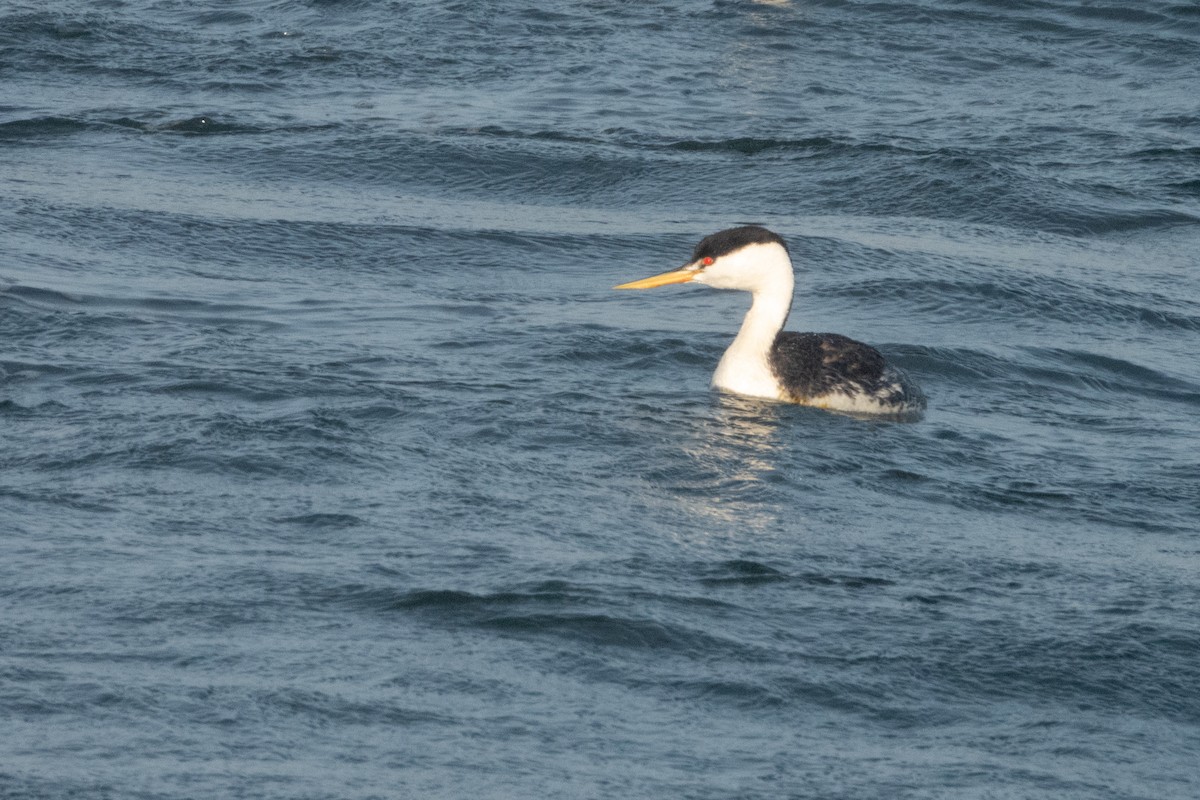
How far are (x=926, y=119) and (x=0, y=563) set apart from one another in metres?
10.7

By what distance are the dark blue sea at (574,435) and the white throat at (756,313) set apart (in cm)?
15

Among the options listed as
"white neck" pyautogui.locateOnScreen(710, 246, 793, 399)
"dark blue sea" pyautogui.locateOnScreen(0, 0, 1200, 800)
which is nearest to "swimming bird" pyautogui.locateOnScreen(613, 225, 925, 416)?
"white neck" pyautogui.locateOnScreen(710, 246, 793, 399)

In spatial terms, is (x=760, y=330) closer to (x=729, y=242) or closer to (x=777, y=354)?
(x=777, y=354)

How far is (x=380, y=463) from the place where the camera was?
299 inches

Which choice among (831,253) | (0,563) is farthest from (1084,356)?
→ (0,563)

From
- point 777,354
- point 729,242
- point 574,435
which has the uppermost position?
point 729,242

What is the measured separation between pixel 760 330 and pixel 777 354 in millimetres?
144

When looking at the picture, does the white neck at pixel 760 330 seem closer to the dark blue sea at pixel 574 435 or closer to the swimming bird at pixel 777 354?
the swimming bird at pixel 777 354

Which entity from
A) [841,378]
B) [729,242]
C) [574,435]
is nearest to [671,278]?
[729,242]

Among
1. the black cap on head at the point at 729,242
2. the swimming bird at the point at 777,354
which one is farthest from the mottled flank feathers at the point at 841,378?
the black cap on head at the point at 729,242

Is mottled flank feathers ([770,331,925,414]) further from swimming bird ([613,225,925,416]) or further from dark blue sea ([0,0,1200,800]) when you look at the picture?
dark blue sea ([0,0,1200,800])

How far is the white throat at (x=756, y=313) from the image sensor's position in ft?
29.9

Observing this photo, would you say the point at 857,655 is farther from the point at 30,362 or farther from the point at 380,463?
the point at 30,362

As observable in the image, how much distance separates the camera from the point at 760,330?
9234 mm
